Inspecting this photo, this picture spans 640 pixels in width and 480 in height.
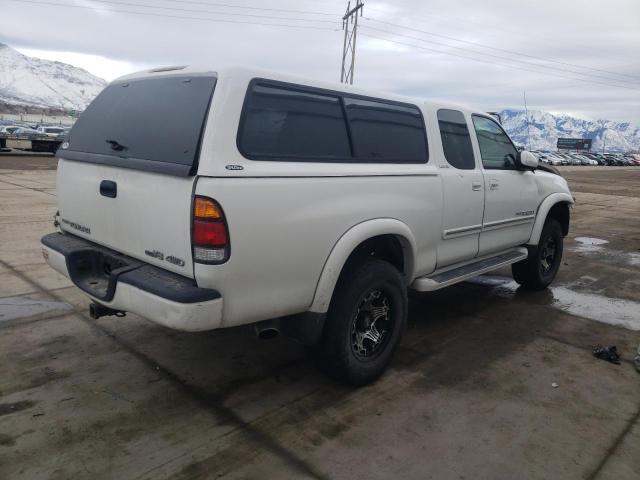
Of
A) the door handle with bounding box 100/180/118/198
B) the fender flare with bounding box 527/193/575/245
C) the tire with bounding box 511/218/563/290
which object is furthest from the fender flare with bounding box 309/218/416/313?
the tire with bounding box 511/218/563/290

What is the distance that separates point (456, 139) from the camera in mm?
4445

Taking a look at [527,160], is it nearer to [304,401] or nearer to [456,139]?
[456,139]

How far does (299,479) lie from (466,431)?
3.48 feet

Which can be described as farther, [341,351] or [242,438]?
[341,351]

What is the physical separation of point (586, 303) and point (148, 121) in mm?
4833

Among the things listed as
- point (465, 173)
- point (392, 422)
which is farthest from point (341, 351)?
point (465, 173)

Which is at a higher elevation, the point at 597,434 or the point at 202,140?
the point at 202,140

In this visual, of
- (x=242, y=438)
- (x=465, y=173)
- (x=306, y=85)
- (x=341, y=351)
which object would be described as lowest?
(x=242, y=438)

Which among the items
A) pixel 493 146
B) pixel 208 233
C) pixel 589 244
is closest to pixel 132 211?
pixel 208 233

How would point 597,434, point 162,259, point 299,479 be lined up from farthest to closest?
point 597,434 < point 162,259 < point 299,479

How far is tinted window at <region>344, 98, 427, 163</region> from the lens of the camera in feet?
11.4

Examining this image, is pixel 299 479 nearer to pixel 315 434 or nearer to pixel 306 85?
pixel 315 434

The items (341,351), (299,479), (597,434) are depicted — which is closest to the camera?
(299,479)

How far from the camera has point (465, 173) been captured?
437 centimetres
